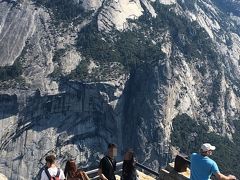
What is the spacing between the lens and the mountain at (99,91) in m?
152

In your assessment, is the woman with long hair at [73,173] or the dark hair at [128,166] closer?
the woman with long hair at [73,173]

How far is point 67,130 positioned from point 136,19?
63.1 meters

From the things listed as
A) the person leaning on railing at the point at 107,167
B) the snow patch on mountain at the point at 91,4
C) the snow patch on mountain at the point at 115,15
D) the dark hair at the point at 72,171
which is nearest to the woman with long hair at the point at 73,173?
the dark hair at the point at 72,171

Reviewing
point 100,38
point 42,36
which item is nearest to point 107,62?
point 100,38

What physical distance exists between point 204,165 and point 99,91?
144 meters

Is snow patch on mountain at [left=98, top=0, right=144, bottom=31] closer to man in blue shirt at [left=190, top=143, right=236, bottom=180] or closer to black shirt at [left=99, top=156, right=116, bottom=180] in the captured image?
black shirt at [left=99, top=156, right=116, bottom=180]

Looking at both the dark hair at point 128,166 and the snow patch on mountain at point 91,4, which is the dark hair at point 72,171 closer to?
the dark hair at point 128,166

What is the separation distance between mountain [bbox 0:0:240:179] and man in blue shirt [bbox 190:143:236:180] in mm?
134291

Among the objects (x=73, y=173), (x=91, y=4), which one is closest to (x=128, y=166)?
(x=73, y=173)

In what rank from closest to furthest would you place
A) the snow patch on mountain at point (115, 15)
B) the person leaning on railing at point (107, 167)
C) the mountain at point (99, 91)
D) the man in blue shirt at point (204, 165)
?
the man in blue shirt at point (204, 165)
the person leaning on railing at point (107, 167)
the mountain at point (99, 91)
the snow patch on mountain at point (115, 15)

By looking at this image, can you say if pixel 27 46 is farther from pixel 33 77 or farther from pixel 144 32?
pixel 144 32

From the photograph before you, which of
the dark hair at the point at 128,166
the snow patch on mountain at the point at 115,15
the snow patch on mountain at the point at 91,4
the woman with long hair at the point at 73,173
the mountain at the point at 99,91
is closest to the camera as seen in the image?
the woman with long hair at the point at 73,173

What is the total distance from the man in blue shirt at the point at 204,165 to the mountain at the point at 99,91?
441ft

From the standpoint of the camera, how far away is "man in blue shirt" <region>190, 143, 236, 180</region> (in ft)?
51.2
